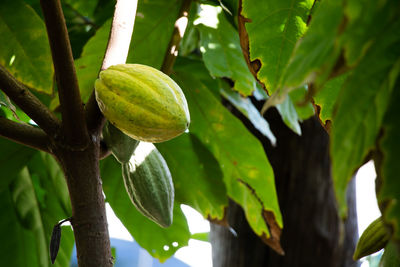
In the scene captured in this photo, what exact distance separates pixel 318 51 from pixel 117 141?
0.46 meters

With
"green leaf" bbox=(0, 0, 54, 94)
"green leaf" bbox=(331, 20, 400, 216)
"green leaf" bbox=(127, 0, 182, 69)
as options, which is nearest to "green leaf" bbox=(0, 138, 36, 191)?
"green leaf" bbox=(0, 0, 54, 94)

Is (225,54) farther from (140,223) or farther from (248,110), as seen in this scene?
(140,223)

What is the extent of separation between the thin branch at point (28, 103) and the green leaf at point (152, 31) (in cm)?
44

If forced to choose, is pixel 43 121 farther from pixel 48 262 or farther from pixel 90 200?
pixel 48 262

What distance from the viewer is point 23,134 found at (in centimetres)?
70

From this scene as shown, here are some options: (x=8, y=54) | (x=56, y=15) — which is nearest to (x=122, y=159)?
(x=56, y=15)

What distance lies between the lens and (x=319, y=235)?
1.72 m

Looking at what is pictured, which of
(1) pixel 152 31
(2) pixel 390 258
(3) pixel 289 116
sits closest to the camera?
(2) pixel 390 258

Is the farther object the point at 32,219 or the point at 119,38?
the point at 32,219

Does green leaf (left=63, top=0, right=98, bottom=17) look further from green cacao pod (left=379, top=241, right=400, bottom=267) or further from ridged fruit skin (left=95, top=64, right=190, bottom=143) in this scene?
green cacao pod (left=379, top=241, right=400, bottom=267)

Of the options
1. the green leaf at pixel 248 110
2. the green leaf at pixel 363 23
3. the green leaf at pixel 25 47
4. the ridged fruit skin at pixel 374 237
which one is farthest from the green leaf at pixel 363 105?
the green leaf at pixel 248 110

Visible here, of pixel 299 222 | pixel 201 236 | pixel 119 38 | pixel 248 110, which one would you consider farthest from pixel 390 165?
pixel 201 236

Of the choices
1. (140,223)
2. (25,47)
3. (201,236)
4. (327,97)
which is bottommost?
(201,236)

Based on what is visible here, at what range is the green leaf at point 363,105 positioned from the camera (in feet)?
1.15
